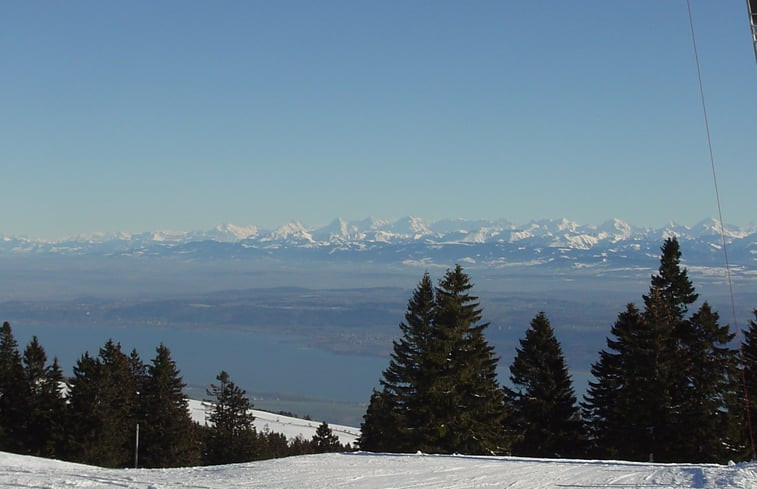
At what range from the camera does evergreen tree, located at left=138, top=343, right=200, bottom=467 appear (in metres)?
39.9

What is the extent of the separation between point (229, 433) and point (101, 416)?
1383cm

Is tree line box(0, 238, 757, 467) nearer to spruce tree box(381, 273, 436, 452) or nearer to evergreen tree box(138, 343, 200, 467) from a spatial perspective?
spruce tree box(381, 273, 436, 452)

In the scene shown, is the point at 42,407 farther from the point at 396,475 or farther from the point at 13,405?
the point at 396,475

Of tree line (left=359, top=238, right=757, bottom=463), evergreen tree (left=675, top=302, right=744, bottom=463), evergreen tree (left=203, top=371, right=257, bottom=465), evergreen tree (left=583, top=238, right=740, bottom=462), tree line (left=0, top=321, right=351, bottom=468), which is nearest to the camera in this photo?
evergreen tree (left=675, top=302, right=744, bottom=463)

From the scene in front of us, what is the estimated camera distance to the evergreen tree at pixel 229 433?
164 feet

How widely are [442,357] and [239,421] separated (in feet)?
93.2

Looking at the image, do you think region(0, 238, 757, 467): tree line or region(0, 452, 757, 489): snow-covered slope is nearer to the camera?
region(0, 452, 757, 489): snow-covered slope

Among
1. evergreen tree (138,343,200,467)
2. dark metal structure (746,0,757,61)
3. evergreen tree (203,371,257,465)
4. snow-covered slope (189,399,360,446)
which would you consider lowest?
snow-covered slope (189,399,360,446)

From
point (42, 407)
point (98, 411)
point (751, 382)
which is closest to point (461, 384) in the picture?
point (751, 382)

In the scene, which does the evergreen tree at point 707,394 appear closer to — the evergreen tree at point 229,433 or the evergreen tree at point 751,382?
the evergreen tree at point 751,382

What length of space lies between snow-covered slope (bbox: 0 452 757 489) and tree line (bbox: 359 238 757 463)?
9.00 m

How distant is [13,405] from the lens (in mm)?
42062

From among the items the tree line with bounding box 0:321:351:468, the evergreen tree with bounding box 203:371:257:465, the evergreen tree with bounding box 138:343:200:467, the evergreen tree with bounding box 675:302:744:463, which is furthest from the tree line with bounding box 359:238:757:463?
the evergreen tree with bounding box 203:371:257:465

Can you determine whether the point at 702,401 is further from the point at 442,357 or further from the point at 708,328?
the point at 442,357
